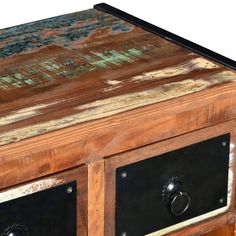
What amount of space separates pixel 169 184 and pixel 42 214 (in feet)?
1.02

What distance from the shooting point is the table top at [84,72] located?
8.38 feet

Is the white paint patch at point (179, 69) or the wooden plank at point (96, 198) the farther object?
the white paint patch at point (179, 69)

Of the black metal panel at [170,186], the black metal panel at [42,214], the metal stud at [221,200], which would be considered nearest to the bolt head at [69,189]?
the black metal panel at [42,214]

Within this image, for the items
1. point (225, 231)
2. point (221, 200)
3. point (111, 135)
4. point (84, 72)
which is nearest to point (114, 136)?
point (111, 135)

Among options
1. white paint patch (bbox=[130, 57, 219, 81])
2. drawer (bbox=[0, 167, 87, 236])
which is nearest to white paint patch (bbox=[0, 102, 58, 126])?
drawer (bbox=[0, 167, 87, 236])

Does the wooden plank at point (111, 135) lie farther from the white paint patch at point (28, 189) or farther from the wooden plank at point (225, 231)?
the wooden plank at point (225, 231)

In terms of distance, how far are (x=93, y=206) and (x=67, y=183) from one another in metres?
0.10

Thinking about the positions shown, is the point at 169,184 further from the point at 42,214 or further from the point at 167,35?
the point at 167,35

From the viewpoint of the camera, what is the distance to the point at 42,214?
8.27 feet

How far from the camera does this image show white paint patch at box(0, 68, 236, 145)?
2473 mm

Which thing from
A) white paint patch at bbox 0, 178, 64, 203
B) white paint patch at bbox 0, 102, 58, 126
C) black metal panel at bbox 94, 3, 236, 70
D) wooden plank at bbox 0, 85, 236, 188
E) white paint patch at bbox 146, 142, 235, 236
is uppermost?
white paint patch at bbox 0, 102, 58, 126

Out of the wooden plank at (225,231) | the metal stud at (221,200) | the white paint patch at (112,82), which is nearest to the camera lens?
the white paint patch at (112,82)

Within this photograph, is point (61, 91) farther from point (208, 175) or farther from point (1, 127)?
point (208, 175)

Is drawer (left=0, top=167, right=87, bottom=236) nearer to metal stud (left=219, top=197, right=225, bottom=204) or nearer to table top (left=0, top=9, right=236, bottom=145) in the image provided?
table top (left=0, top=9, right=236, bottom=145)
